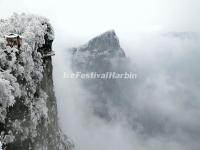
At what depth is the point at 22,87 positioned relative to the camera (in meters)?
23.1

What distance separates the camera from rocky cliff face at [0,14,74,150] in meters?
20.7

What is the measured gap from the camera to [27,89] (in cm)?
2372

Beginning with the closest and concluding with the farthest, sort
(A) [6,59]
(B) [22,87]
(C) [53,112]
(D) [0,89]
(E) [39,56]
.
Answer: (D) [0,89] < (A) [6,59] < (B) [22,87] < (E) [39,56] < (C) [53,112]

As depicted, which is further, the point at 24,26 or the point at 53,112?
the point at 53,112

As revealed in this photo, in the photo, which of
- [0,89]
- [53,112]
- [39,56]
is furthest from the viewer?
[53,112]

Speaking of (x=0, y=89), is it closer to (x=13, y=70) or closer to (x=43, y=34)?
(x=13, y=70)

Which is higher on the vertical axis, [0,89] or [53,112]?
[0,89]

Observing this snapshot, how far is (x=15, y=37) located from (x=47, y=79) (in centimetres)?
839

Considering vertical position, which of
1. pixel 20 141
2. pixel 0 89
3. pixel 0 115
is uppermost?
pixel 0 89

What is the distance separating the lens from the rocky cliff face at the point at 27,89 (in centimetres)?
2069

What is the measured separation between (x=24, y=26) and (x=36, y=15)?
7.21 ft

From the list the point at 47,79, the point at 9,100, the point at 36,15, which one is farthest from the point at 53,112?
the point at 9,100

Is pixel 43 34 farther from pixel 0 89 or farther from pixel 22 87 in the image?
pixel 0 89

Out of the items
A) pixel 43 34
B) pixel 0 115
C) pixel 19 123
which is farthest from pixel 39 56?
pixel 0 115
